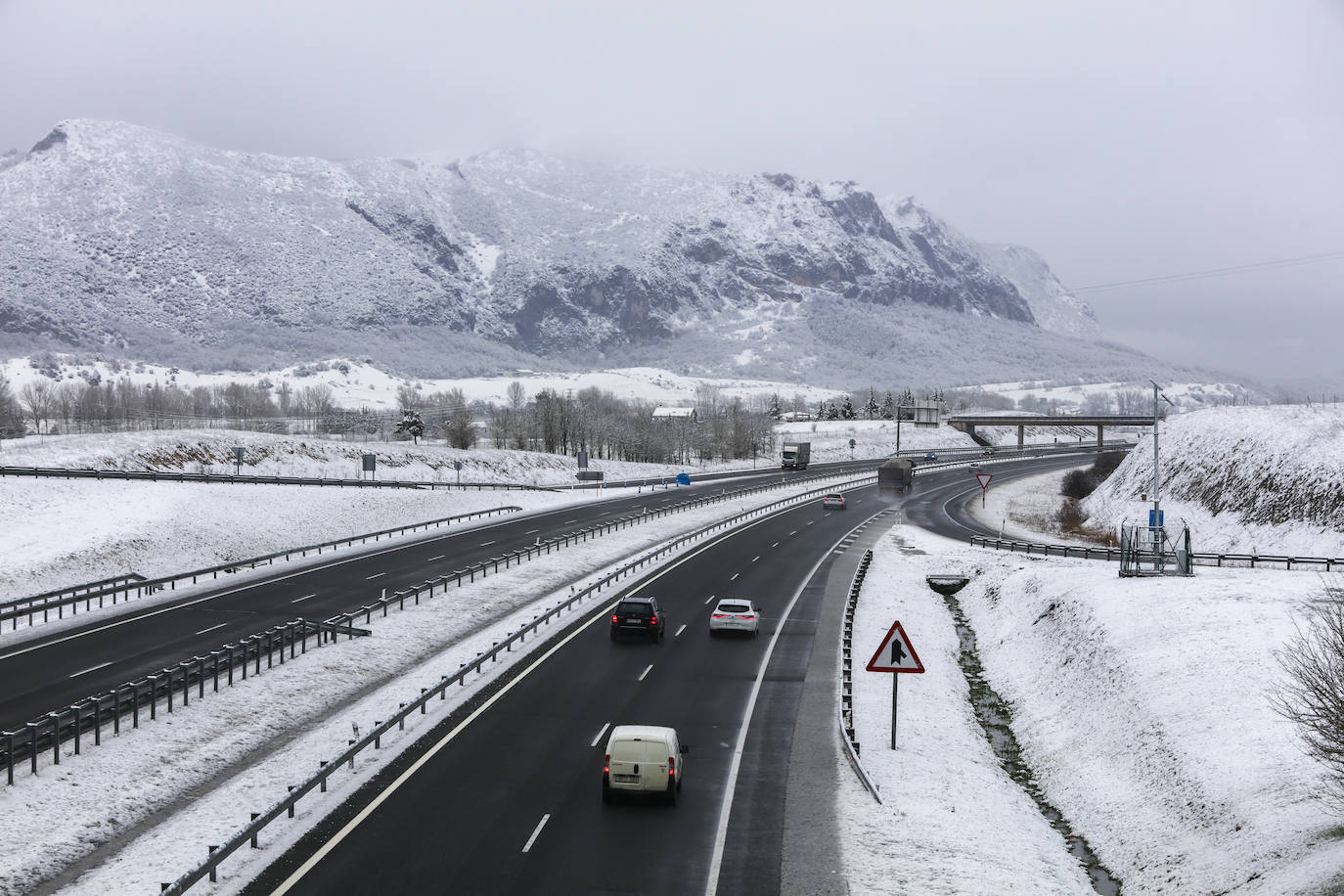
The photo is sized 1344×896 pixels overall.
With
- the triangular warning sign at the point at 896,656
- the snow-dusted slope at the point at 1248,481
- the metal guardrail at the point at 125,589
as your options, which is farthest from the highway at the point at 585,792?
the snow-dusted slope at the point at 1248,481

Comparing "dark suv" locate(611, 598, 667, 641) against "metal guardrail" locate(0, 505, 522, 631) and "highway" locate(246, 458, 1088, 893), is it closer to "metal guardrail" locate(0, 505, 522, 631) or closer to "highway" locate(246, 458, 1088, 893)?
"highway" locate(246, 458, 1088, 893)

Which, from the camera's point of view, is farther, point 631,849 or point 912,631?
point 912,631

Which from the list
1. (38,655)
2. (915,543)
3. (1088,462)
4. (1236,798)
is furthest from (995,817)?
(1088,462)

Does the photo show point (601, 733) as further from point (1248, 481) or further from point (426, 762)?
point (1248, 481)

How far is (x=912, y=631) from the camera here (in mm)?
42812

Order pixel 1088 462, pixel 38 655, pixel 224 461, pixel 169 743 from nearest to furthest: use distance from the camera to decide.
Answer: pixel 169 743
pixel 38 655
pixel 224 461
pixel 1088 462

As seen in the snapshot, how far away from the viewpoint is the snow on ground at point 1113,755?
63.2 ft

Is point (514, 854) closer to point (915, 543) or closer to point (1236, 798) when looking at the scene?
point (1236, 798)

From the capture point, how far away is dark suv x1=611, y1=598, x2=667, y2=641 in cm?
3891

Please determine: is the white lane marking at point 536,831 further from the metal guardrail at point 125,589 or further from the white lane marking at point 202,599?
the metal guardrail at point 125,589

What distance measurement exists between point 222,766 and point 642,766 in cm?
1122

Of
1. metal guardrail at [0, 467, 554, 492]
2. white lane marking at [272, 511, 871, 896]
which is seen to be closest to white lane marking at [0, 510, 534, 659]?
white lane marking at [272, 511, 871, 896]

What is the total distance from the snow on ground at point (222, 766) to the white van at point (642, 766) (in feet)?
19.7

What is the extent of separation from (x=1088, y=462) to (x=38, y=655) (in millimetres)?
148783
